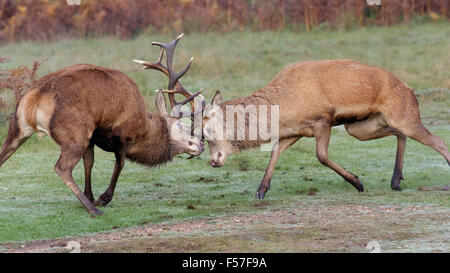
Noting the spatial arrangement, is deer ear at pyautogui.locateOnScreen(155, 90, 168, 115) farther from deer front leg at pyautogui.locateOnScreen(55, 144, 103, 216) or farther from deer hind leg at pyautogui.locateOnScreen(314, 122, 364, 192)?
deer hind leg at pyautogui.locateOnScreen(314, 122, 364, 192)

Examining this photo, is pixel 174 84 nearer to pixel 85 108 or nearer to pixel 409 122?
pixel 85 108

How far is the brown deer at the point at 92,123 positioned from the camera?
9.71m

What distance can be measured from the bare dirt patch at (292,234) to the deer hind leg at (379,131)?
1614 mm

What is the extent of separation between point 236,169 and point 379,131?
9.18ft

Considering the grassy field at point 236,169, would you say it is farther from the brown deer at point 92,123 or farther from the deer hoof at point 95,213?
the brown deer at point 92,123

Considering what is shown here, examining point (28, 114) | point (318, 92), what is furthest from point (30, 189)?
point (318, 92)

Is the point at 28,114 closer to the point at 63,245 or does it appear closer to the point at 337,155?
the point at 63,245

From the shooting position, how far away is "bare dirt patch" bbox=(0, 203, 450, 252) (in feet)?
27.1

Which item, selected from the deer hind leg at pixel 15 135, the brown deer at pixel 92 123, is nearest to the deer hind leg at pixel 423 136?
the brown deer at pixel 92 123

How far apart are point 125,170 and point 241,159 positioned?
1987 mm

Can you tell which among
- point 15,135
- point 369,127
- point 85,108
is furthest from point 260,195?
point 15,135

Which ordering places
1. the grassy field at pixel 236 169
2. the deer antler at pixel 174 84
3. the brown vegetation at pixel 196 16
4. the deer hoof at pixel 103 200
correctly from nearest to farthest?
the grassy field at pixel 236 169 < the deer hoof at pixel 103 200 < the deer antler at pixel 174 84 < the brown vegetation at pixel 196 16

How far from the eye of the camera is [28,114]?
973cm

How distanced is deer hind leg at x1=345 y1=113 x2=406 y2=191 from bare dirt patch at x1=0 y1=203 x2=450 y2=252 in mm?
1614
